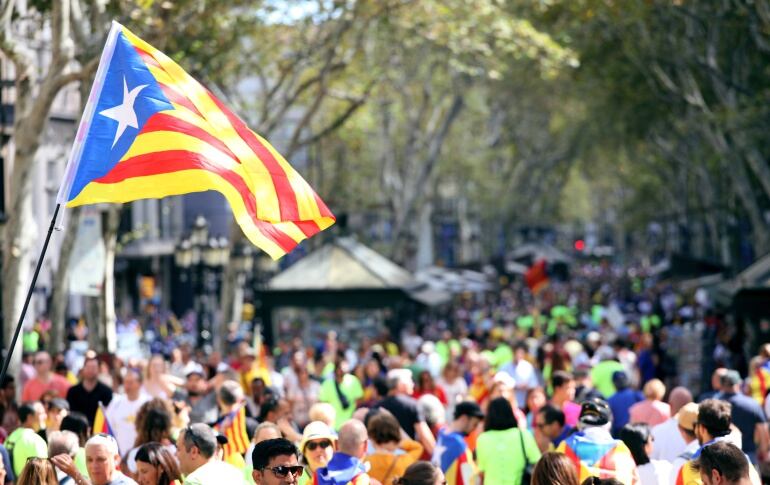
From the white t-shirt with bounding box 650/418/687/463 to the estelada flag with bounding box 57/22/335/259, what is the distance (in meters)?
3.27

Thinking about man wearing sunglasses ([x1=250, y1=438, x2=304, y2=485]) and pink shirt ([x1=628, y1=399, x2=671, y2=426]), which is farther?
pink shirt ([x1=628, y1=399, x2=671, y2=426])

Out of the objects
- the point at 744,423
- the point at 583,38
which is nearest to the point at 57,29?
the point at 744,423

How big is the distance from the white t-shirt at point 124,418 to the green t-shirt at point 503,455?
10.5 ft

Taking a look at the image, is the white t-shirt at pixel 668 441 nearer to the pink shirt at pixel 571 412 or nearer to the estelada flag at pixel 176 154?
the pink shirt at pixel 571 412

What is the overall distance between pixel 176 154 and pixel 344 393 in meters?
6.17

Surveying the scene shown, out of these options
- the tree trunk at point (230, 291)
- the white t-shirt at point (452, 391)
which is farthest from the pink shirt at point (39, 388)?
the tree trunk at point (230, 291)

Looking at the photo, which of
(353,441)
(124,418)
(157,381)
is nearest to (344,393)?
(157,381)

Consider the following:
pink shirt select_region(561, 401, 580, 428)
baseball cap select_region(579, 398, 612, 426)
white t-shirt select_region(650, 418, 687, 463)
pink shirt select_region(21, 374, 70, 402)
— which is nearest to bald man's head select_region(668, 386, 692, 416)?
white t-shirt select_region(650, 418, 687, 463)

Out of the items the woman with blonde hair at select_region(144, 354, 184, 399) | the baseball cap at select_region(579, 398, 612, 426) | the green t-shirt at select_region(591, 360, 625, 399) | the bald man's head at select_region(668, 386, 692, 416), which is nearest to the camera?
the baseball cap at select_region(579, 398, 612, 426)

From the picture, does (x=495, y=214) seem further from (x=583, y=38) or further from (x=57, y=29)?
(x=57, y=29)

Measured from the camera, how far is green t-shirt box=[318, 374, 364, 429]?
46.3 ft

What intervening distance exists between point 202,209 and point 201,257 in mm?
29206

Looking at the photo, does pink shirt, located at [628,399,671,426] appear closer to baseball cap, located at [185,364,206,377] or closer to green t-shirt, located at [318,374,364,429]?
green t-shirt, located at [318,374,364,429]

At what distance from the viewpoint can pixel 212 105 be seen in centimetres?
876
